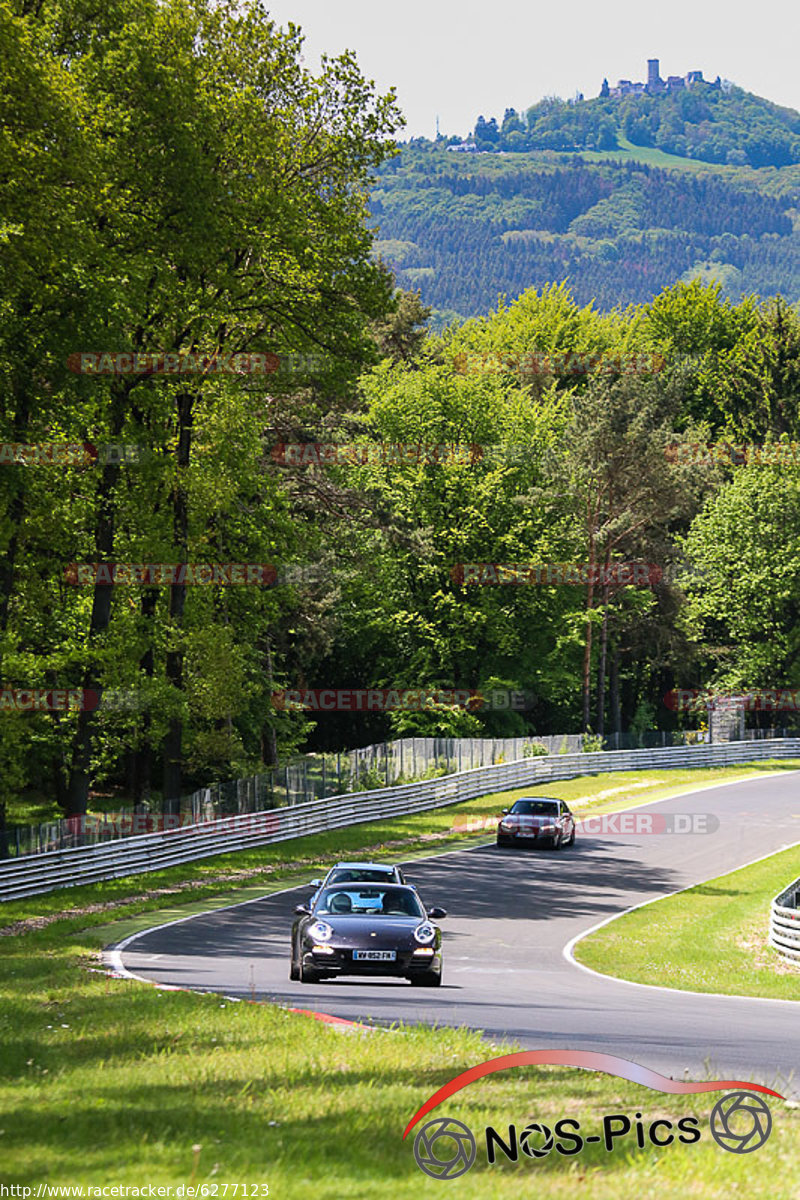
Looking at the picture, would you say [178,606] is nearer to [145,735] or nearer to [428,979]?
[145,735]

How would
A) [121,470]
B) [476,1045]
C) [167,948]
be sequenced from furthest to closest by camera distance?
[121,470], [167,948], [476,1045]

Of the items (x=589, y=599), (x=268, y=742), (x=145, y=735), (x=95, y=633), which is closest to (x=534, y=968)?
(x=95, y=633)

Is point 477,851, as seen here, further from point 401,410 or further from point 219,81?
point 401,410

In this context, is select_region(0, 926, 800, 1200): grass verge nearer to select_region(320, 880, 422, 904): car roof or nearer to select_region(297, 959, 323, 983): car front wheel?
select_region(297, 959, 323, 983): car front wheel

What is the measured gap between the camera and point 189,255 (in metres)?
28.8

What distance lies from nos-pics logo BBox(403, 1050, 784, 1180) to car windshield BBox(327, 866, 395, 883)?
30.8ft

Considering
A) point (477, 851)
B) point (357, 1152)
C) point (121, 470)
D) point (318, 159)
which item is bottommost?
point (477, 851)

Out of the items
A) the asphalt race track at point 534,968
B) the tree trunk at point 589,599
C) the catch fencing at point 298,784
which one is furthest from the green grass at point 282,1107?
the tree trunk at point 589,599

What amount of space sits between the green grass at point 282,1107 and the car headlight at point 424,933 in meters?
3.15

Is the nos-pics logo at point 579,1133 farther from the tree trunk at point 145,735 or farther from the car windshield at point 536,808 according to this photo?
the car windshield at point 536,808

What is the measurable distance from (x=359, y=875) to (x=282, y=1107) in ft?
32.5

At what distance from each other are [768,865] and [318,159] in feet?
71.5

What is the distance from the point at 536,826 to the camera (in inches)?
1441

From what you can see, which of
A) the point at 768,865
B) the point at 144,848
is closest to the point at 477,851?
the point at 768,865
